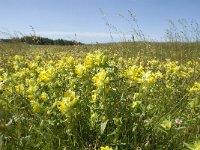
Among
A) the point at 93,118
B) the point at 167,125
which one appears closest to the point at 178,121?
the point at 167,125

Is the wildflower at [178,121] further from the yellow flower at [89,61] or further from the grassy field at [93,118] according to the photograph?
the yellow flower at [89,61]

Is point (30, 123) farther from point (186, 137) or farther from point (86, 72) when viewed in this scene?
point (186, 137)

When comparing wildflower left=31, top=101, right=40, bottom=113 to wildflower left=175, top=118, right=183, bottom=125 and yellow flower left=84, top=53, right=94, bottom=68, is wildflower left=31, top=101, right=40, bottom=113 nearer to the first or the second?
yellow flower left=84, top=53, right=94, bottom=68

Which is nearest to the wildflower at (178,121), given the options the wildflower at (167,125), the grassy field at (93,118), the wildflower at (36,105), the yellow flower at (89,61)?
the grassy field at (93,118)

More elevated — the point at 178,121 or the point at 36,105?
the point at 36,105

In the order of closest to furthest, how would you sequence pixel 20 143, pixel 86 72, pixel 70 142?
pixel 20 143, pixel 70 142, pixel 86 72

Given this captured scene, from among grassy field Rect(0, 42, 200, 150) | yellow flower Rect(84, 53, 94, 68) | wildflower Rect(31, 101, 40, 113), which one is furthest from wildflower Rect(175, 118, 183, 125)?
wildflower Rect(31, 101, 40, 113)

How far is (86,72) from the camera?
2994mm

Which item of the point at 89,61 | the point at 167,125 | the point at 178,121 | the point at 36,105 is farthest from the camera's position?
the point at 178,121

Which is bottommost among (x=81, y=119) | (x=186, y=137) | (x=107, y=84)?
(x=186, y=137)

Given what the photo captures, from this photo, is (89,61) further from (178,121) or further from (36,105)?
(178,121)

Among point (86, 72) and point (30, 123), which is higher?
point (86, 72)

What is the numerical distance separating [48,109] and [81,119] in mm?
252

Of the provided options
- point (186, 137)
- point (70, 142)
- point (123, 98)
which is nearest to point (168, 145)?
point (186, 137)
